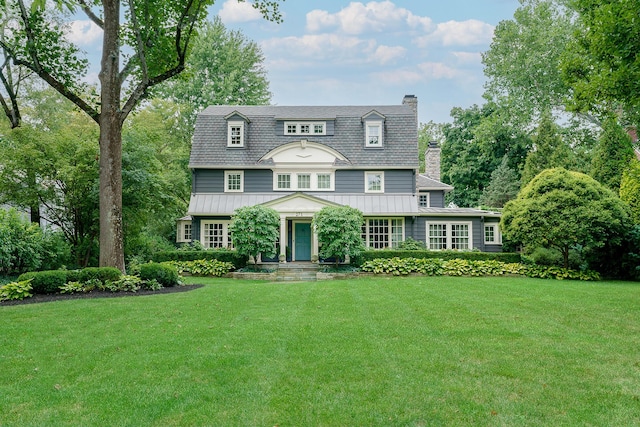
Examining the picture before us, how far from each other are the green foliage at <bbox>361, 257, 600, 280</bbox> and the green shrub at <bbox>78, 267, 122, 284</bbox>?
31.6ft

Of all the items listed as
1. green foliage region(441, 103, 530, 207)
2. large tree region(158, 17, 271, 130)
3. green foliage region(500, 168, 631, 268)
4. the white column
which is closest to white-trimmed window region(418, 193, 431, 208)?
green foliage region(500, 168, 631, 268)

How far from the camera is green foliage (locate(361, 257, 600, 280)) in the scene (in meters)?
17.8

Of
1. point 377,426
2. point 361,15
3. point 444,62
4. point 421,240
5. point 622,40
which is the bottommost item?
point 377,426

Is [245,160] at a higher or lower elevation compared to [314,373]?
higher

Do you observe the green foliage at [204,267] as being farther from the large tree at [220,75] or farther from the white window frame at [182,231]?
the large tree at [220,75]

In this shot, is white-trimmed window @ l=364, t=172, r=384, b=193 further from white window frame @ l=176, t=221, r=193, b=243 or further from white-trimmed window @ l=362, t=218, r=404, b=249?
white window frame @ l=176, t=221, r=193, b=243

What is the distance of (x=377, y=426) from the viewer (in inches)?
142

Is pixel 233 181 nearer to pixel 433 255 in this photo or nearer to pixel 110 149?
pixel 110 149

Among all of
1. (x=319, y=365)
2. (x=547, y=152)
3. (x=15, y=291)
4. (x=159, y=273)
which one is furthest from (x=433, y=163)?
(x=319, y=365)

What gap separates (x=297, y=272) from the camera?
61.7ft

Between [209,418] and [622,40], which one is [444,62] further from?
[209,418]

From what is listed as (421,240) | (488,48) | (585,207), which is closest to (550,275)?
(585,207)

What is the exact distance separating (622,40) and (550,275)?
1099 centimetres

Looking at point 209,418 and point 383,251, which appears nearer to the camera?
point 209,418
